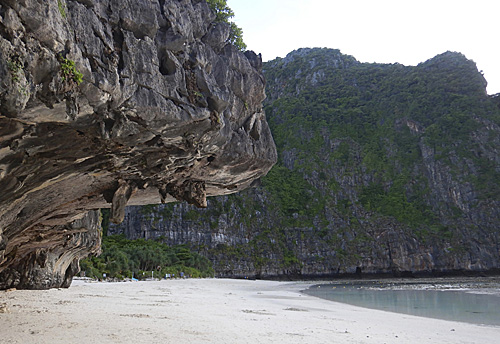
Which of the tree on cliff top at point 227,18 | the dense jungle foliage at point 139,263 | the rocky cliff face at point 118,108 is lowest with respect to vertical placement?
the dense jungle foliage at point 139,263

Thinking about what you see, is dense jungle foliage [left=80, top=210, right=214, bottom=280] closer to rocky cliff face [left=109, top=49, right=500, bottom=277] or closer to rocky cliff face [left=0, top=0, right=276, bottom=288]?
rocky cliff face [left=109, top=49, right=500, bottom=277]

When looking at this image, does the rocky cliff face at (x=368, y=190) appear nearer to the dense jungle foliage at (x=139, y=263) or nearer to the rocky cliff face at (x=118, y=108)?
the dense jungle foliage at (x=139, y=263)

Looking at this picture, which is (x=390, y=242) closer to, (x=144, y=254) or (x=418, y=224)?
(x=418, y=224)

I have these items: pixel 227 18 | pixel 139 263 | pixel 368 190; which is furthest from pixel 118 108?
pixel 368 190

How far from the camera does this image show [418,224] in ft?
334

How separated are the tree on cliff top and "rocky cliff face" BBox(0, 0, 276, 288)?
43 cm

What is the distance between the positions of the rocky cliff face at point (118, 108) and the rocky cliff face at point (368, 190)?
252 ft

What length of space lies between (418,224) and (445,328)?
98222 mm

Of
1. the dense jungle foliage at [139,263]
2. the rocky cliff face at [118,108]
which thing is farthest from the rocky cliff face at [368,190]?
the rocky cliff face at [118,108]

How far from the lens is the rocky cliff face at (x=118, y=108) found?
4.25 meters

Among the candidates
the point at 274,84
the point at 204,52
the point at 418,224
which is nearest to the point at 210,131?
the point at 204,52

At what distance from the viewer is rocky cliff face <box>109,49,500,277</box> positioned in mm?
90250

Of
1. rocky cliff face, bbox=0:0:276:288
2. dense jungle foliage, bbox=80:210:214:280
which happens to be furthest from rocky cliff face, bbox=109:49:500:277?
rocky cliff face, bbox=0:0:276:288

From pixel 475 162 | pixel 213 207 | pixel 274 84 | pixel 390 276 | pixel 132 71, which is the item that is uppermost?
pixel 274 84
